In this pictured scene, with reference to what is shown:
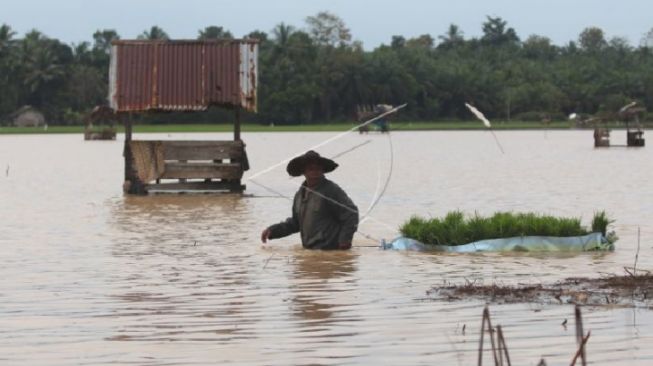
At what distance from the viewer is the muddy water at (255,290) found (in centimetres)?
830

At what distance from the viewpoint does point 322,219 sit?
44.7 ft

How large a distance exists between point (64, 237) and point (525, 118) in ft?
303

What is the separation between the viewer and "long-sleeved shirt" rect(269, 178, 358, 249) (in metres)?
13.2

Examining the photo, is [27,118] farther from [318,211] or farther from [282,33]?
[318,211]

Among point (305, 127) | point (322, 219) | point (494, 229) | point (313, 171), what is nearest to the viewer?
point (313, 171)

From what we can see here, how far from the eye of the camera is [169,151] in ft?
82.2

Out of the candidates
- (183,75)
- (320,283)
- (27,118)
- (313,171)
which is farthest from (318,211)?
(27,118)

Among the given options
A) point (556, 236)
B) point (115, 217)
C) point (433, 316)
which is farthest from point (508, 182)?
point (433, 316)

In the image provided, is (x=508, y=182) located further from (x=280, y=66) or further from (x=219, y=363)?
(x=280, y=66)

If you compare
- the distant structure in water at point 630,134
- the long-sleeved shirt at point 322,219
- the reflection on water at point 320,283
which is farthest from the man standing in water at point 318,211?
the distant structure in water at point 630,134

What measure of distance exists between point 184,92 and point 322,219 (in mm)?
11957

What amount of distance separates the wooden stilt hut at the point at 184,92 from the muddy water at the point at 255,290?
72 cm

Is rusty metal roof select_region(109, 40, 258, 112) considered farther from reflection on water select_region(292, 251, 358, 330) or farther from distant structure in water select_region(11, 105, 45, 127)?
distant structure in water select_region(11, 105, 45, 127)

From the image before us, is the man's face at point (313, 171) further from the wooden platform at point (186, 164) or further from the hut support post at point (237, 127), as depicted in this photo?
the hut support post at point (237, 127)
